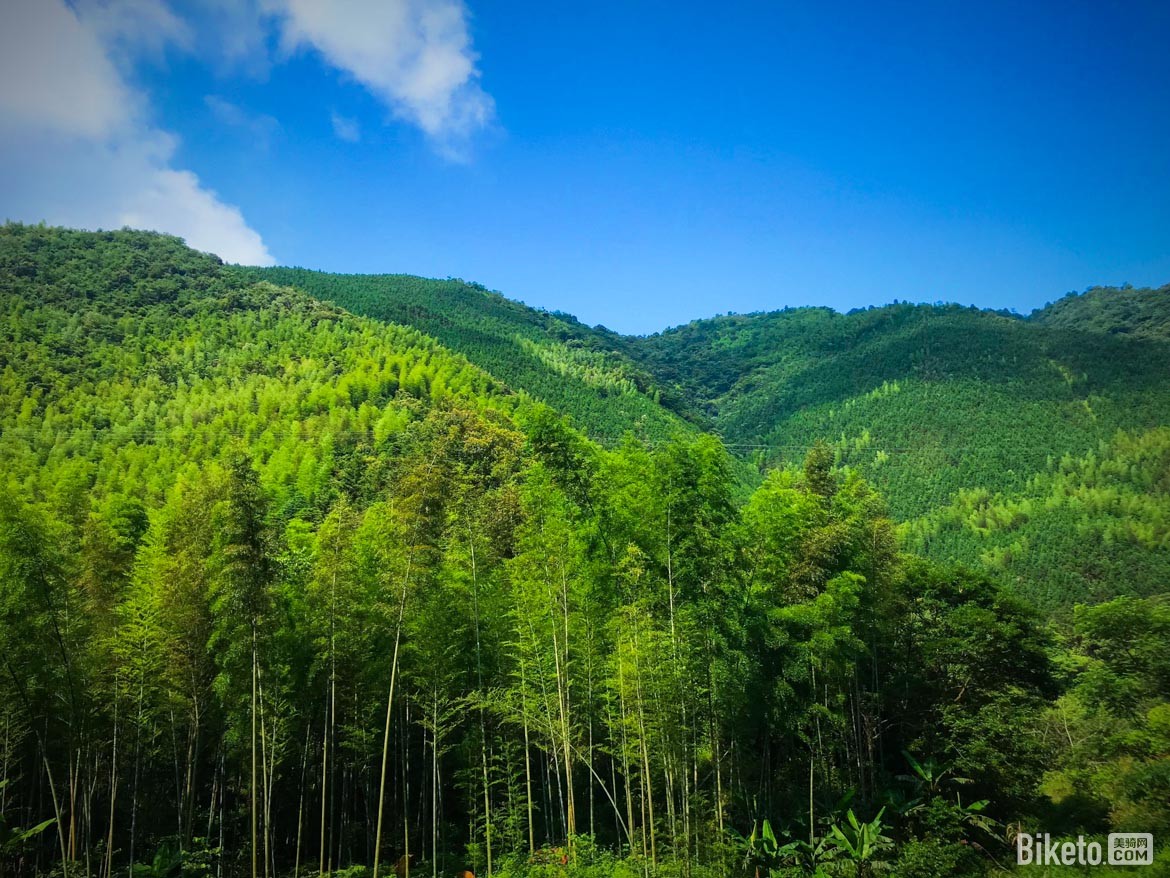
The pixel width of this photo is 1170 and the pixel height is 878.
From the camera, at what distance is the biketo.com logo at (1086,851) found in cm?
1482

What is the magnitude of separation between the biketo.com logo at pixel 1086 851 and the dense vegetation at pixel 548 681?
0.65m

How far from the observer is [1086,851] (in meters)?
15.8

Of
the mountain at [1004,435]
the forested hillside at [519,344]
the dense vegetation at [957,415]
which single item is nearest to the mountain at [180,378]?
the forested hillside at [519,344]

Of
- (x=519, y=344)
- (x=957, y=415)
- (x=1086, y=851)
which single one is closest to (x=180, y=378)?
(x=1086, y=851)

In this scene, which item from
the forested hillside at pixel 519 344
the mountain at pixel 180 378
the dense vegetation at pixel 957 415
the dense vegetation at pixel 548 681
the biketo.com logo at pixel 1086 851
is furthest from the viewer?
the forested hillside at pixel 519 344

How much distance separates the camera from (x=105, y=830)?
19.5 m

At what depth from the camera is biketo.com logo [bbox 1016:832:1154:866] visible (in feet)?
48.6

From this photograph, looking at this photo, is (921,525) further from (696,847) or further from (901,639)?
(696,847)

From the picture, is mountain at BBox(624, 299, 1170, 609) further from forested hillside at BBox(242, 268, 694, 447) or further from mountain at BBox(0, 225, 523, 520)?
mountain at BBox(0, 225, 523, 520)

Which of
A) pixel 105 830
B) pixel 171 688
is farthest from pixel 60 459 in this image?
pixel 171 688

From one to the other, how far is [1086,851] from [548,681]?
13.4 metres

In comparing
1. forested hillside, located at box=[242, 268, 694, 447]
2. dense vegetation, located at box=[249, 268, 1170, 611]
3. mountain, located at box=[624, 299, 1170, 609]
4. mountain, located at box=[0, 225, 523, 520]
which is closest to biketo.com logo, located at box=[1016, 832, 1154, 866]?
mountain, located at box=[0, 225, 523, 520]

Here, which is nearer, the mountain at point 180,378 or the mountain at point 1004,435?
the mountain at point 180,378

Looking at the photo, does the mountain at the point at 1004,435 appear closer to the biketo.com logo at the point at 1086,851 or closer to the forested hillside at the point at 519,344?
the forested hillside at the point at 519,344
